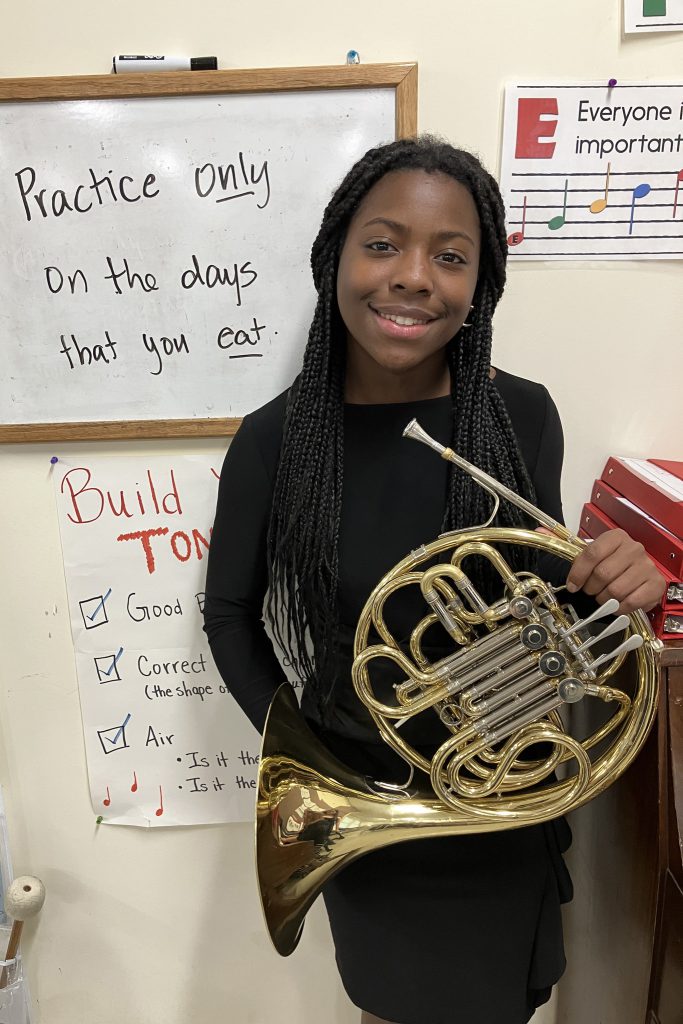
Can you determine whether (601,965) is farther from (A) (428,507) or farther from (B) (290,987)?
(A) (428,507)

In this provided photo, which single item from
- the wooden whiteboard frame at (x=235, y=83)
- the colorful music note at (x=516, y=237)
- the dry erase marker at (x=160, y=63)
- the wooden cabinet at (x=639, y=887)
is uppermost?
the dry erase marker at (x=160, y=63)

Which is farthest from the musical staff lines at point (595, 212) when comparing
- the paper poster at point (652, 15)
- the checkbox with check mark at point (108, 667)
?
the checkbox with check mark at point (108, 667)

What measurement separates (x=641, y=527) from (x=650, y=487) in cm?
5

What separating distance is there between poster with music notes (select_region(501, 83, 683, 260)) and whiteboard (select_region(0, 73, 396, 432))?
0.60ft

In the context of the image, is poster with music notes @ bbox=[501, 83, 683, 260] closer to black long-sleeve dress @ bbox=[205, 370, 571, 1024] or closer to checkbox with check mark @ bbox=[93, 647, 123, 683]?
black long-sleeve dress @ bbox=[205, 370, 571, 1024]

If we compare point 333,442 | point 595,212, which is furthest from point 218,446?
point 595,212

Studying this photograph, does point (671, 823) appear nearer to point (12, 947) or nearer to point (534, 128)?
point (534, 128)

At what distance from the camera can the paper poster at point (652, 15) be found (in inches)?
34.4

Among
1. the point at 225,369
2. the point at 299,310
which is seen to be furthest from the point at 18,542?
the point at 299,310

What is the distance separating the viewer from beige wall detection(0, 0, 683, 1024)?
887 mm

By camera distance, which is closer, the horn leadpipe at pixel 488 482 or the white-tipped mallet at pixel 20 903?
the horn leadpipe at pixel 488 482

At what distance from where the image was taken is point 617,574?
696 mm

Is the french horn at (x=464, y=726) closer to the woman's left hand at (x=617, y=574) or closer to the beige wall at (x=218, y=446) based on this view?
the woman's left hand at (x=617, y=574)

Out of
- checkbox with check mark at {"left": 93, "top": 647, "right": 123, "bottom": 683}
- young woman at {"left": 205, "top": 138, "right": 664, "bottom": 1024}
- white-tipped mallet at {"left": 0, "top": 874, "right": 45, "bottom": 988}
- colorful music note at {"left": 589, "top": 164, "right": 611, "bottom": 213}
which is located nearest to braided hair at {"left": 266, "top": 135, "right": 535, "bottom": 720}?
young woman at {"left": 205, "top": 138, "right": 664, "bottom": 1024}
